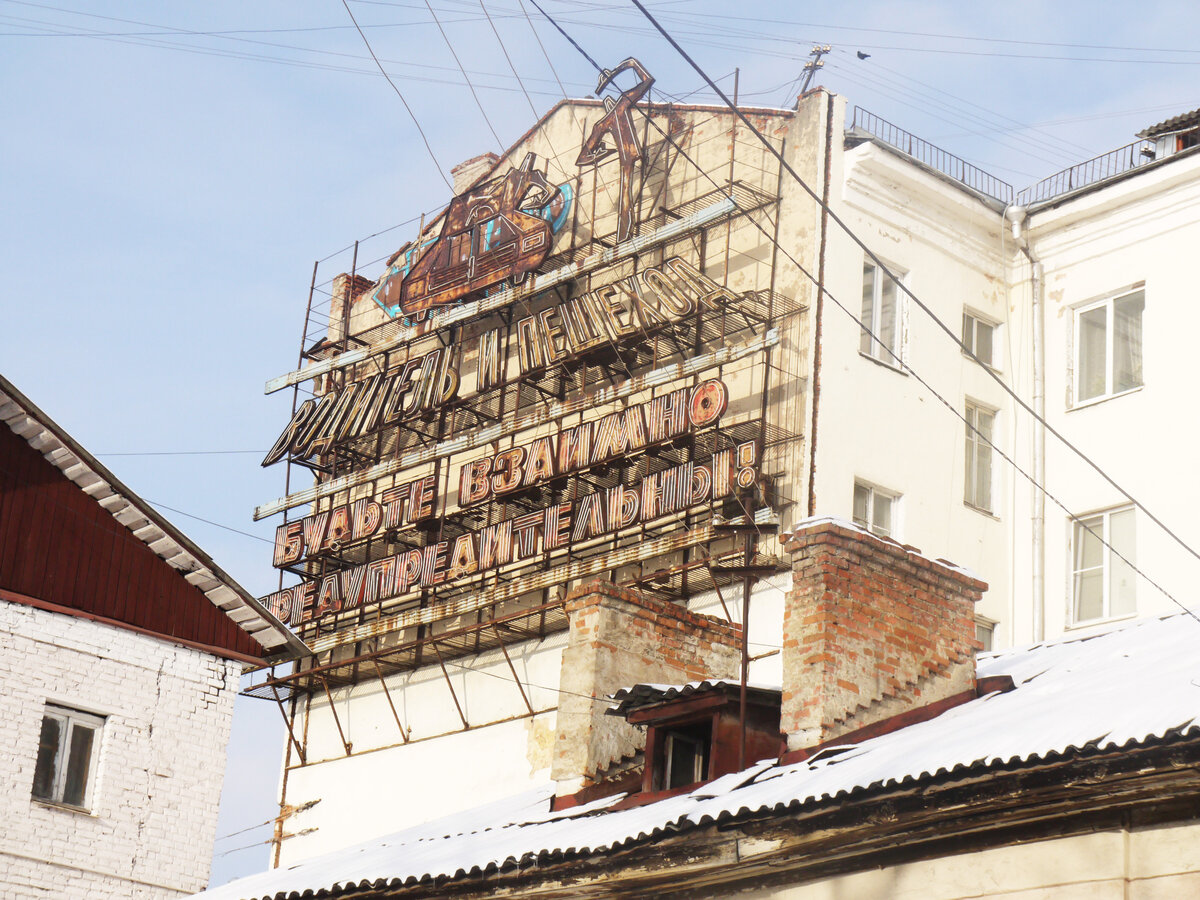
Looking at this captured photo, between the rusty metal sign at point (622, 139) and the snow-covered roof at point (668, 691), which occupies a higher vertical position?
the rusty metal sign at point (622, 139)

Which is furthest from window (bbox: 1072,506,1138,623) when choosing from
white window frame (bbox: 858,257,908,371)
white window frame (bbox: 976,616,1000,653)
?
white window frame (bbox: 858,257,908,371)

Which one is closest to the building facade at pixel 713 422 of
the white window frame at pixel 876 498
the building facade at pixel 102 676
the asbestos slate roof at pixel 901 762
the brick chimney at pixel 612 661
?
the white window frame at pixel 876 498

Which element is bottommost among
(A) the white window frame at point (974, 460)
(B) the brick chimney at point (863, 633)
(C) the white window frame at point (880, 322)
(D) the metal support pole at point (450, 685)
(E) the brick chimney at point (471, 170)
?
(B) the brick chimney at point (863, 633)

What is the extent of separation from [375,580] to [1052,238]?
48.1 ft

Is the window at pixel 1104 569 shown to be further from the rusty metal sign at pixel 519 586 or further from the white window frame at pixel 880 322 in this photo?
the rusty metal sign at pixel 519 586

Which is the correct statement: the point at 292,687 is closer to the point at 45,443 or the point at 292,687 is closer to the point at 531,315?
the point at 531,315

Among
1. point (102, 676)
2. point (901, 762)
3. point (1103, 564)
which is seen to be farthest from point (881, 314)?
point (901, 762)

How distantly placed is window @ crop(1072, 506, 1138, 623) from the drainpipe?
0.58m

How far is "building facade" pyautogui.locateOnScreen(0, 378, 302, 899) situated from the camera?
20562 millimetres

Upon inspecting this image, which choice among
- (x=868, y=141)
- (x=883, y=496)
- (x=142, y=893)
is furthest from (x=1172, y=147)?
(x=142, y=893)

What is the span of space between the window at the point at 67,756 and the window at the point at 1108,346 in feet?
62.2

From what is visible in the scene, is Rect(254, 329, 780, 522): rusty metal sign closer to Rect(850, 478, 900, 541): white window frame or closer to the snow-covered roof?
Rect(850, 478, 900, 541): white window frame

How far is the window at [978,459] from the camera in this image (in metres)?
32.7

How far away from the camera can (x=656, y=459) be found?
32250 mm
